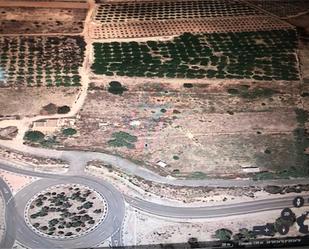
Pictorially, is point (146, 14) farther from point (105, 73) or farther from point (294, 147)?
point (294, 147)

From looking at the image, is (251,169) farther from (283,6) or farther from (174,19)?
(283,6)

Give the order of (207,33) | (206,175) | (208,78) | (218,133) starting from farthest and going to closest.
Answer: (207,33) < (208,78) < (218,133) < (206,175)

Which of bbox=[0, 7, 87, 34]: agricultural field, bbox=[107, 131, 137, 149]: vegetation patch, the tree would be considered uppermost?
bbox=[0, 7, 87, 34]: agricultural field

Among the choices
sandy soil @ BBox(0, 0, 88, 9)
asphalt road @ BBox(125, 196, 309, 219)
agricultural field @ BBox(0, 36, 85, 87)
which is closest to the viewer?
asphalt road @ BBox(125, 196, 309, 219)

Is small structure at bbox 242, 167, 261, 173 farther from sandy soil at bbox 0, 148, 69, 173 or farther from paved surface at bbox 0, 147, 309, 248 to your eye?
sandy soil at bbox 0, 148, 69, 173

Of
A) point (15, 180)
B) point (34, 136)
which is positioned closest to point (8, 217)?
point (15, 180)

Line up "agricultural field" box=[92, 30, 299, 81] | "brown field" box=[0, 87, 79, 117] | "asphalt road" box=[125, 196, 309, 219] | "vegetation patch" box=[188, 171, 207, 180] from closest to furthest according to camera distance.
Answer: "asphalt road" box=[125, 196, 309, 219]
"vegetation patch" box=[188, 171, 207, 180]
"brown field" box=[0, 87, 79, 117]
"agricultural field" box=[92, 30, 299, 81]

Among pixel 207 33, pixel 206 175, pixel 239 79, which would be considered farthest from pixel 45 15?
pixel 206 175

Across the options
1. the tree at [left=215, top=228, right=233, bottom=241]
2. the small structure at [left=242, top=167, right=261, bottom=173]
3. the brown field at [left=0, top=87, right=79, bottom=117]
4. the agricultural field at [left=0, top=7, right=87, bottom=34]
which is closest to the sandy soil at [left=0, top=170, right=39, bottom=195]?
the brown field at [left=0, top=87, right=79, bottom=117]
